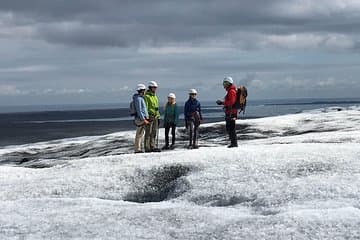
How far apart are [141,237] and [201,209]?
9.06 ft

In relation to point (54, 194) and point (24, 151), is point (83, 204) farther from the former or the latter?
point (24, 151)

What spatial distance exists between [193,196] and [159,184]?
2860 millimetres

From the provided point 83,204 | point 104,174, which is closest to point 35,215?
point 83,204

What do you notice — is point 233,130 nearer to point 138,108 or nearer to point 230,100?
point 230,100

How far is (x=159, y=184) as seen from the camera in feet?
66.3

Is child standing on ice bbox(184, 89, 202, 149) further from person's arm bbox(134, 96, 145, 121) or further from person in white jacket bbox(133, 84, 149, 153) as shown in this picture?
person's arm bbox(134, 96, 145, 121)

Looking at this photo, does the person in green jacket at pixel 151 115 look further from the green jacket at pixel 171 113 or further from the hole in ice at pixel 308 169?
the hole in ice at pixel 308 169

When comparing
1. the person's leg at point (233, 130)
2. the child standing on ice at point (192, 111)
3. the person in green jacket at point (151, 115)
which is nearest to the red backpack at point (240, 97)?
the person's leg at point (233, 130)

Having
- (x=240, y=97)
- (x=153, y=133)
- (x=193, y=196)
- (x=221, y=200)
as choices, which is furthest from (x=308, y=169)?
(x=153, y=133)

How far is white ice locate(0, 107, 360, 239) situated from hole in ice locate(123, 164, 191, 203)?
4 cm

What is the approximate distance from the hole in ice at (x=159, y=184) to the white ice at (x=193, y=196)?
40 millimetres

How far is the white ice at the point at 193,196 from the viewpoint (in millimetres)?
13562

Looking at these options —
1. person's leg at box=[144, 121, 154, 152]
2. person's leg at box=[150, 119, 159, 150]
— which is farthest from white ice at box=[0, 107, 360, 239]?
person's leg at box=[150, 119, 159, 150]

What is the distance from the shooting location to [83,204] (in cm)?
1717
